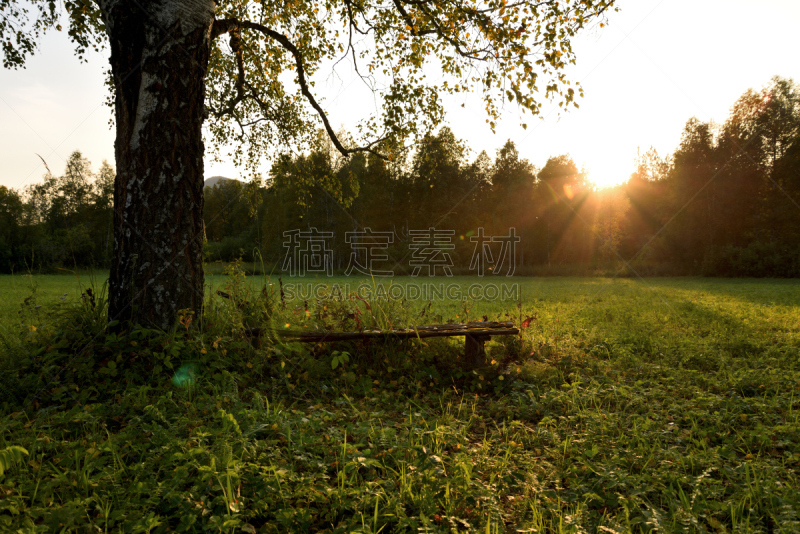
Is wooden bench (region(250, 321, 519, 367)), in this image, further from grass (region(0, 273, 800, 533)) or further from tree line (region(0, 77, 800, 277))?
tree line (region(0, 77, 800, 277))

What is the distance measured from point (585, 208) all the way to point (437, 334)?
1541 inches

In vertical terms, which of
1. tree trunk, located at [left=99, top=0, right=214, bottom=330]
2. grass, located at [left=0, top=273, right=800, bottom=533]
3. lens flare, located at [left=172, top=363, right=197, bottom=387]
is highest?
tree trunk, located at [left=99, top=0, right=214, bottom=330]

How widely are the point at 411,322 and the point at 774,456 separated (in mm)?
3533

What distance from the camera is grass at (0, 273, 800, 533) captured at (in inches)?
81.4

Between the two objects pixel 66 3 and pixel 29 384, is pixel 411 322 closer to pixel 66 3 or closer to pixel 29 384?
pixel 29 384

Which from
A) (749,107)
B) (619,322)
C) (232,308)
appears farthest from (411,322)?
(749,107)

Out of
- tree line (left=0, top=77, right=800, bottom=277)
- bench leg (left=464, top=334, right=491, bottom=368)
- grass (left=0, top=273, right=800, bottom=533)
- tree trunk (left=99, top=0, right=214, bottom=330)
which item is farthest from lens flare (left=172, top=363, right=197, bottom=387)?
tree line (left=0, top=77, right=800, bottom=277)

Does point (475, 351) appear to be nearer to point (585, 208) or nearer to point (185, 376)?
point (185, 376)

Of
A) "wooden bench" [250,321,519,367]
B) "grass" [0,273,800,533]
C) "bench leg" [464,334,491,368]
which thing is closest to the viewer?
"grass" [0,273,800,533]

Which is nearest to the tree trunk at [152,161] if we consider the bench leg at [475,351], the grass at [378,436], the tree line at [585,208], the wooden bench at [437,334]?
the grass at [378,436]

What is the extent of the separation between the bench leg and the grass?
0.39 ft

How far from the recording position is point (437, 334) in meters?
4.61

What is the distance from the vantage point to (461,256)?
35625 mm

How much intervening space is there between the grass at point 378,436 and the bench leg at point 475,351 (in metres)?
0.12
